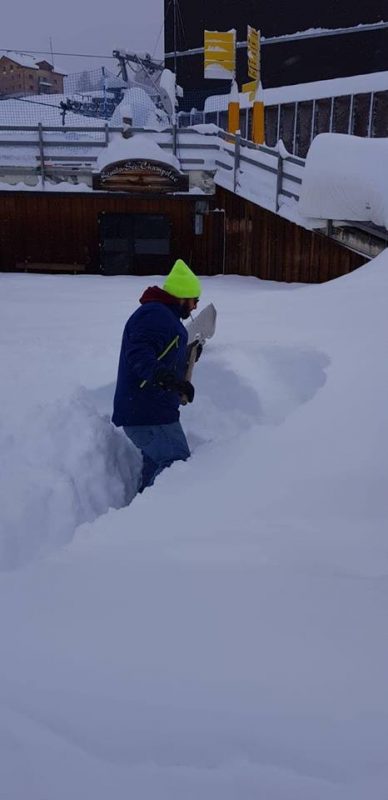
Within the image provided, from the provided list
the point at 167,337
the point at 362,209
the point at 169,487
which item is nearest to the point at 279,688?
the point at 169,487

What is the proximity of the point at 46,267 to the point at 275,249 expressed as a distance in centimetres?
539

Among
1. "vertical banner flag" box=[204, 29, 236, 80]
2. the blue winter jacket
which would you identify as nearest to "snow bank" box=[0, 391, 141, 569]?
the blue winter jacket

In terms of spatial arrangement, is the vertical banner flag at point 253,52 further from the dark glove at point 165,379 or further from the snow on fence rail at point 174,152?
the dark glove at point 165,379

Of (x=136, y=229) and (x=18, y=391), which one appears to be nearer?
(x=18, y=391)

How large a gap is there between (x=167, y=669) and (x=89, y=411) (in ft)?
10.6

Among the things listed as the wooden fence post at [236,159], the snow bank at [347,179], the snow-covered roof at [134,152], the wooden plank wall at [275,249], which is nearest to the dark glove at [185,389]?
the snow bank at [347,179]

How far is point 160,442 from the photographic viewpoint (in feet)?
13.9

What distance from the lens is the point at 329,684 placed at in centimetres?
196

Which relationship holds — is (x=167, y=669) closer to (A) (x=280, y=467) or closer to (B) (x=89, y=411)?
(A) (x=280, y=467)

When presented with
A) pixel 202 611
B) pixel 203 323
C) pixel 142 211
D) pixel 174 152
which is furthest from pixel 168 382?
pixel 174 152

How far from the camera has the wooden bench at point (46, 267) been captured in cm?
1477

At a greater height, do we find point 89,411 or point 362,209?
point 362,209

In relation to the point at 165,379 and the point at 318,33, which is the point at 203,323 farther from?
the point at 318,33

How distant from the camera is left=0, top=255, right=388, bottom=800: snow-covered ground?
1.75m
